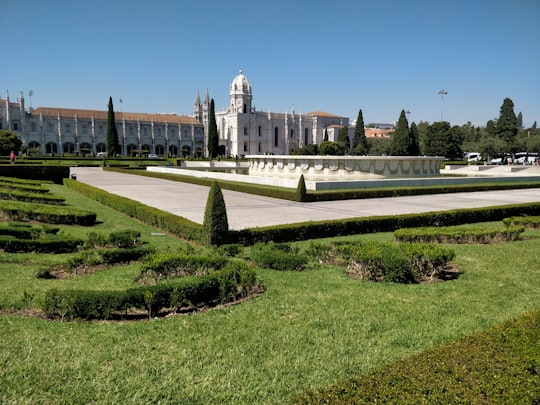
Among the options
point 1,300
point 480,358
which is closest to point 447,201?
point 480,358

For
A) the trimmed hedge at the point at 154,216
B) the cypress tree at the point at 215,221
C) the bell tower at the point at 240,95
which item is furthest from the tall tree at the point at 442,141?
the cypress tree at the point at 215,221

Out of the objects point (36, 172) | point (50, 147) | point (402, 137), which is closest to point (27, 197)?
point (36, 172)

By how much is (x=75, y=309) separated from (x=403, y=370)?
314cm

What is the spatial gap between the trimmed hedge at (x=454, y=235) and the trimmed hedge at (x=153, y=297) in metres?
4.20

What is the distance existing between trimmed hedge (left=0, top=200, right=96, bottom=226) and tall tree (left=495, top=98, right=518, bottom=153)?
210 ft

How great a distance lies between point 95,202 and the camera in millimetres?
14312

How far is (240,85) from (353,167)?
69345mm

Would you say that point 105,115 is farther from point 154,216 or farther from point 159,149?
point 154,216

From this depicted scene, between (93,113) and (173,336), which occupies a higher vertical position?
(93,113)

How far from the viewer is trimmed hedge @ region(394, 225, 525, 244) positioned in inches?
326

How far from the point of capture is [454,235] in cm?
838

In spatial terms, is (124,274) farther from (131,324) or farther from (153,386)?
(153,386)

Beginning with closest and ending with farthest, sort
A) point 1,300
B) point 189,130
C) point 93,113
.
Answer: point 1,300 → point 93,113 → point 189,130

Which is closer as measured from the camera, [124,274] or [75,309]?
[75,309]
